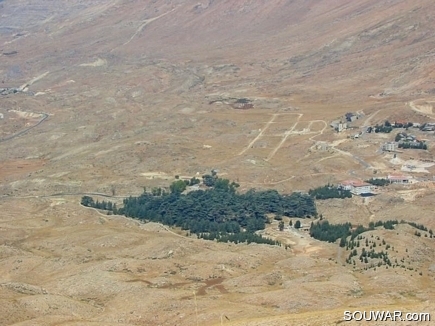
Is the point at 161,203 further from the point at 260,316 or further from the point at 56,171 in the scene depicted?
the point at 260,316

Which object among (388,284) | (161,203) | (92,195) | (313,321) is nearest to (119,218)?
(161,203)

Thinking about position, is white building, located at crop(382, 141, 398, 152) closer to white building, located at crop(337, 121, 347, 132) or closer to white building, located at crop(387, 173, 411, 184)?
white building, located at crop(387, 173, 411, 184)

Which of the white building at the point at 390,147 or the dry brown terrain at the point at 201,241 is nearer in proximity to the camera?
the dry brown terrain at the point at 201,241

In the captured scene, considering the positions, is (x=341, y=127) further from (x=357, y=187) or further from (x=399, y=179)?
(x=357, y=187)

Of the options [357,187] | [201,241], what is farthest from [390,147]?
[201,241]

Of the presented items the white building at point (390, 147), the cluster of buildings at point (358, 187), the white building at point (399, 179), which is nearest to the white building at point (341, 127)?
the white building at point (390, 147)

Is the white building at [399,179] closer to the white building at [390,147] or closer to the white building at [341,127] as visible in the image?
the white building at [390,147]

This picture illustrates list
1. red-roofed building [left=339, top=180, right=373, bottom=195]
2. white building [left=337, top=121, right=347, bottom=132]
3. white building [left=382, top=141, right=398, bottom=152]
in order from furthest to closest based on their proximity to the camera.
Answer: white building [left=337, top=121, right=347, bottom=132] < white building [left=382, top=141, right=398, bottom=152] < red-roofed building [left=339, top=180, right=373, bottom=195]

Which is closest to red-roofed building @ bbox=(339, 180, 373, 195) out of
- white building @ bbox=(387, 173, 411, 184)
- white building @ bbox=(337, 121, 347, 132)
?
white building @ bbox=(387, 173, 411, 184)
